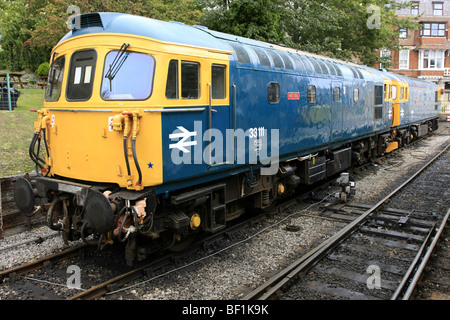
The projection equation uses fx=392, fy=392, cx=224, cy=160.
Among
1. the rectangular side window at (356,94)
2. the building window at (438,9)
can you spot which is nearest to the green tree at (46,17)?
the rectangular side window at (356,94)

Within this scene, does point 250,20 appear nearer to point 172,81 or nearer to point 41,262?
point 172,81

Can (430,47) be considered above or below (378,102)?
above

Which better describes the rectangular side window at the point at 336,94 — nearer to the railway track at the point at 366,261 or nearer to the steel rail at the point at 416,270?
the railway track at the point at 366,261

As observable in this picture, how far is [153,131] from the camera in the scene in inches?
220

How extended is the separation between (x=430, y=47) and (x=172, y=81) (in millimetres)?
49522

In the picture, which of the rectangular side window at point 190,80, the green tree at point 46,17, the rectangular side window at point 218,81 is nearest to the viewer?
the rectangular side window at point 190,80

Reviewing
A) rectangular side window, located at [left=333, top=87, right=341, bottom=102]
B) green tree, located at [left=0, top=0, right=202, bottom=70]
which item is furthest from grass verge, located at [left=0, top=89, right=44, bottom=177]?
rectangular side window, located at [left=333, top=87, right=341, bottom=102]

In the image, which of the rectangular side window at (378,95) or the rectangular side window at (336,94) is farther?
the rectangular side window at (378,95)

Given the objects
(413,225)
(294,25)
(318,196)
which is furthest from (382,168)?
(294,25)

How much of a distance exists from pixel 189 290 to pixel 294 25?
17.6 metres

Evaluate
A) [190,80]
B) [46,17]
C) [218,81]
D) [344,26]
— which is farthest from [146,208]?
[344,26]

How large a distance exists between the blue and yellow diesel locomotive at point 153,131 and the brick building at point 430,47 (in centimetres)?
4436

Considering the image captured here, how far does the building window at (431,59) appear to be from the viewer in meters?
47.2
